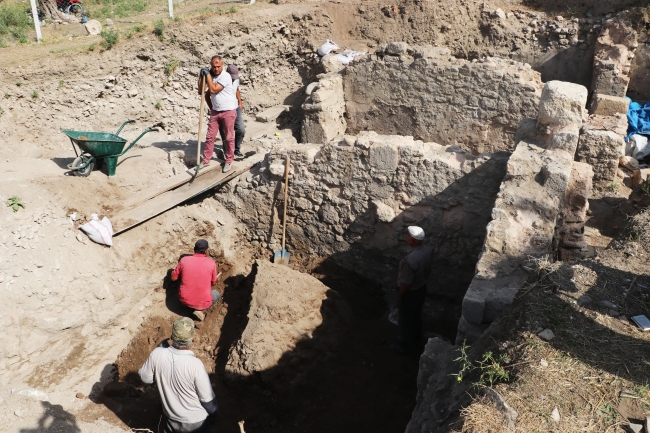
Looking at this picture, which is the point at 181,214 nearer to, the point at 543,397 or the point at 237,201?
the point at 237,201

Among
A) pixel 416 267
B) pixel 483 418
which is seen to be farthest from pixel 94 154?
pixel 483 418

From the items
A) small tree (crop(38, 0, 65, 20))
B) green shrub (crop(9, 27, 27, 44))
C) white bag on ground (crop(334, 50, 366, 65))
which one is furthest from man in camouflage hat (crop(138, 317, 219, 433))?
small tree (crop(38, 0, 65, 20))

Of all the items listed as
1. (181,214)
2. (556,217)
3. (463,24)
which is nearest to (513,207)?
(556,217)

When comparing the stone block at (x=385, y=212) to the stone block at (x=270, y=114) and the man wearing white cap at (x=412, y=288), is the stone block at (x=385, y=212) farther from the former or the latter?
the stone block at (x=270, y=114)

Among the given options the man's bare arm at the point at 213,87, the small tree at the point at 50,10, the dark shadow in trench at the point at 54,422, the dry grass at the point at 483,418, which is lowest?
the dark shadow in trench at the point at 54,422

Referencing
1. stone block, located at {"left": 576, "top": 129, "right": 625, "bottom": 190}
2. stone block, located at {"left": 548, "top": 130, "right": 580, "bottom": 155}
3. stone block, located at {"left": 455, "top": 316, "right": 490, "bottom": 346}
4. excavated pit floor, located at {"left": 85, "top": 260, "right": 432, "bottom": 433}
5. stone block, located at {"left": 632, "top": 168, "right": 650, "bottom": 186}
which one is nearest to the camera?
stone block, located at {"left": 455, "top": 316, "right": 490, "bottom": 346}

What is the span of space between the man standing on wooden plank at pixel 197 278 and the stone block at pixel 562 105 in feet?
13.0

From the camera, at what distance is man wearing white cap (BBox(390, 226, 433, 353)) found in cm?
575

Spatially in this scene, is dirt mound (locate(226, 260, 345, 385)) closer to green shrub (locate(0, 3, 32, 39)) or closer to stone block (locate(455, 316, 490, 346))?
stone block (locate(455, 316, 490, 346))

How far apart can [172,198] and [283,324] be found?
2.32 meters

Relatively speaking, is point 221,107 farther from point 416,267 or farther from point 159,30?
point 159,30

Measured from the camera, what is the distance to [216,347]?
6.34 metres

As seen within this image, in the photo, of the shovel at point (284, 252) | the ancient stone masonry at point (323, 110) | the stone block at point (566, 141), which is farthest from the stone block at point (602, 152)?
the shovel at point (284, 252)

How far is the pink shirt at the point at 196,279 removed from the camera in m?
6.32
